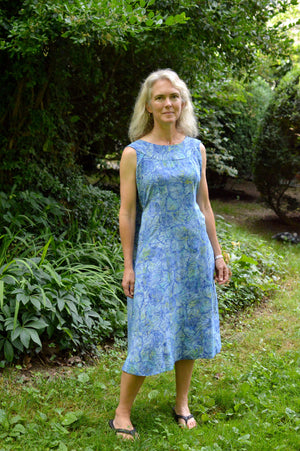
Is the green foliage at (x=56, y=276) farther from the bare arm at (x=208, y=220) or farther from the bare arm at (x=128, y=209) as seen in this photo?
the bare arm at (x=208, y=220)

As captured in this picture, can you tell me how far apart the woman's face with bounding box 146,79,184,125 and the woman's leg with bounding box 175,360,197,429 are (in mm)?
1287

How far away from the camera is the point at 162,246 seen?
92.7 inches

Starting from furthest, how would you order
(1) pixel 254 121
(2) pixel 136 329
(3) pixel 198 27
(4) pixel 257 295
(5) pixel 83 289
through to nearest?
(1) pixel 254 121 < (4) pixel 257 295 < (3) pixel 198 27 < (5) pixel 83 289 < (2) pixel 136 329

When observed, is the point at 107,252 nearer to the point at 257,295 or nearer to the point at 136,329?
the point at 257,295

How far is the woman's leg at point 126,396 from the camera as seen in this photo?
2.42m

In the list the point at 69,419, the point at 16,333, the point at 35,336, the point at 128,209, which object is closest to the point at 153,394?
the point at 69,419

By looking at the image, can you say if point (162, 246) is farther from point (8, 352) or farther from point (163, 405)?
point (8, 352)

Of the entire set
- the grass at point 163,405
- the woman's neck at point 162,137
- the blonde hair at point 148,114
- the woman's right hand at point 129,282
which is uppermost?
the blonde hair at point 148,114

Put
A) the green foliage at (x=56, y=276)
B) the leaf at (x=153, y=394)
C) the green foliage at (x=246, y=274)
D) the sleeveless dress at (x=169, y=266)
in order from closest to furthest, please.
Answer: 1. the sleeveless dress at (x=169, y=266)
2. the leaf at (x=153, y=394)
3. the green foliage at (x=56, y=276)
4. the green foliage at (x=246, y=274)

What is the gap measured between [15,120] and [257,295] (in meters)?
2.98

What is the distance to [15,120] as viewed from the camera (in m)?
4.72

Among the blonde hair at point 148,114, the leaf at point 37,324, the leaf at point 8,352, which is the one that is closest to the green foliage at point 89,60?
the blonde hair at point 148,114

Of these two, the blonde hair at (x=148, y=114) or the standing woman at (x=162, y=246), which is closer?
the standing woman at (x=162, y=246)

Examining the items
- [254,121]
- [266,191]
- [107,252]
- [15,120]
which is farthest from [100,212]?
[254,121]
